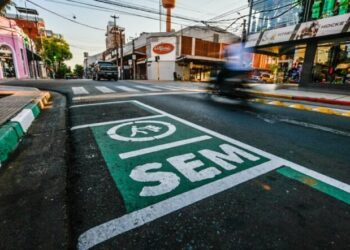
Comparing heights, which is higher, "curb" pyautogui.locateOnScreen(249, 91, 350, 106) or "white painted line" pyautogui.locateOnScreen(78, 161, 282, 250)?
"curb" pyautogui.locateOnScreen(249, 91, 350, 106)

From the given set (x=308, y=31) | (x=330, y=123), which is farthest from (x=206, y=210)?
(x=308, y=31)

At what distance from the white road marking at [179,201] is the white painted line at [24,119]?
337 cm

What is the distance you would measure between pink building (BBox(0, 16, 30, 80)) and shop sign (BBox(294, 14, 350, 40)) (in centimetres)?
2968

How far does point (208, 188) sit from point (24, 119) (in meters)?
4.08

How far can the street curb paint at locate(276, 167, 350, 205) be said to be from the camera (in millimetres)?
2000

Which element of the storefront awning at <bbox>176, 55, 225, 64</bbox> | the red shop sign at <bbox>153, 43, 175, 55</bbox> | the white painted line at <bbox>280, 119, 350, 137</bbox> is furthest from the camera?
the red shop sign at <bbox>153, 43, 175, 55</bbox>

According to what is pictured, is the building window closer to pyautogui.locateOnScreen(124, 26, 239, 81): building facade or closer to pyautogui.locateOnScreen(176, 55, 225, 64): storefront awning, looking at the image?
pyautogui.locateOnScreen(176, 55, 225, 64): storefront awning

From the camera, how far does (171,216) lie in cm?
172

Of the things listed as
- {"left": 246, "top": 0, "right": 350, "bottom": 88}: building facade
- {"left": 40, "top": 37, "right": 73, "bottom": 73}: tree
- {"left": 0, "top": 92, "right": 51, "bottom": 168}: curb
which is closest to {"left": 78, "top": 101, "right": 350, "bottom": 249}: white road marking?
{"left": 0, "top": 92, "right": 51, "bottom": 168}: curb

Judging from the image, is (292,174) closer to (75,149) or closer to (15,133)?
(75,149)

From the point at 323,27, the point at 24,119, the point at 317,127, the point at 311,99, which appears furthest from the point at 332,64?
the point at 24,119

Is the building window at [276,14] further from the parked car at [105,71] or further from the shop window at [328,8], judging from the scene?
the parked car at [105,71]

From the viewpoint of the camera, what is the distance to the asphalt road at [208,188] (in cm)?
152

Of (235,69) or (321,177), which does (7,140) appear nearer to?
(321,177)
